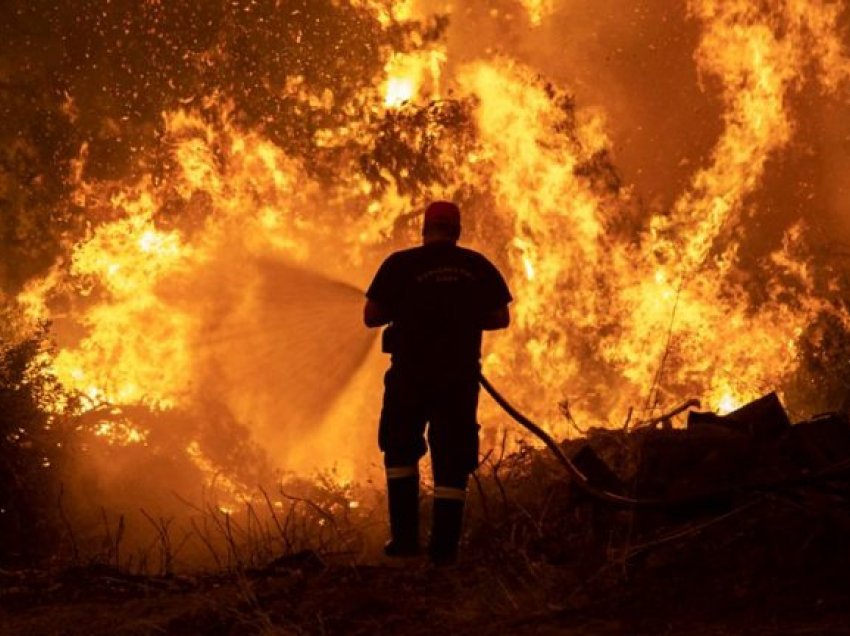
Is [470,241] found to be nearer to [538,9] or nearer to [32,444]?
[538,9]

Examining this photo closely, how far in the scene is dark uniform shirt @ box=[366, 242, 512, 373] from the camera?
4.41m

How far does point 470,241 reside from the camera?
12.3m

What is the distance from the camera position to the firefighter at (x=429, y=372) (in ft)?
14.4

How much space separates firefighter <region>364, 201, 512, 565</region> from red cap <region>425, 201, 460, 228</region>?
0.06 feet

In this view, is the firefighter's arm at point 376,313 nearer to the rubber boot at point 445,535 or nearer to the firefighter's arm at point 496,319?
the firefighter's arm at point 496,319

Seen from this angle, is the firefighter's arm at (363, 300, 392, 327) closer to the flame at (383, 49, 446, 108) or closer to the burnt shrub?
the burnt shrub

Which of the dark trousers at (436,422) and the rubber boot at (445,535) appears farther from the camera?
the dark trousers at (436,422)

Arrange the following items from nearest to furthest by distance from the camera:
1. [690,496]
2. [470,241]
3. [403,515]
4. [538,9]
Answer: [690,496] → [403,515] → [470,241] → [538,9]

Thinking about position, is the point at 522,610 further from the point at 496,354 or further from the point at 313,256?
the point at 313,256

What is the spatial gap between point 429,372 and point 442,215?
2.80 ft

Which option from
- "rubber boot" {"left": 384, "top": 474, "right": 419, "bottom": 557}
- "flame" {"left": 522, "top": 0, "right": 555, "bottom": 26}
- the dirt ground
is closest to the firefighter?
"rubber boot" {"left": 384, "top": 474, "right": 419, "bottom": 557}

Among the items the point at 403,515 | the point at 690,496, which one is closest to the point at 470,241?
the point at 403,515

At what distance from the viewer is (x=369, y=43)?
1276cm

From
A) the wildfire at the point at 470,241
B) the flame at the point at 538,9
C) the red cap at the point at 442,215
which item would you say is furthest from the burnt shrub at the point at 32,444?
the flame at the point at 538,9
